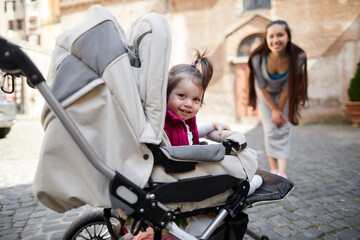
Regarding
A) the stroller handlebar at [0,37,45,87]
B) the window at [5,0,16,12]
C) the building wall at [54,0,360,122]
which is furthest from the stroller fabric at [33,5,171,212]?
the building wall at [54,0,360,122]

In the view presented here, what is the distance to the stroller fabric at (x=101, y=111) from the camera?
44.2 inches

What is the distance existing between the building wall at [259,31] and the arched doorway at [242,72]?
0.74ft

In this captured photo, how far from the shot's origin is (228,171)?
4.47 feet

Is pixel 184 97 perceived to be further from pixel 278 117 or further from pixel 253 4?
pixel 253 4

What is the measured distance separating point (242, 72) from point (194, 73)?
11.0 m

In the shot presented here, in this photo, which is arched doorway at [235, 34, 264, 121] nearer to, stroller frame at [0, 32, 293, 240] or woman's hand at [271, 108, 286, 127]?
woman's hand at [271, 108, 286, 127]

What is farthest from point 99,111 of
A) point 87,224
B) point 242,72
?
point 242,72

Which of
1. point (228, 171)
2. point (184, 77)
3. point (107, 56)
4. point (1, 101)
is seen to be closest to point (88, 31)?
point (107, 56)

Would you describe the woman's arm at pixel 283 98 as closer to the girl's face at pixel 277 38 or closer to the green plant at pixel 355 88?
the girl's face at pixel 277 38

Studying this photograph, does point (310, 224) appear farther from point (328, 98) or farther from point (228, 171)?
point (328, 98)

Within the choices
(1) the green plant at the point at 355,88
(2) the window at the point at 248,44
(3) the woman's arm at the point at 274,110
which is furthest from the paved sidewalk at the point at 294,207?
(2) the window at the point at 248,44

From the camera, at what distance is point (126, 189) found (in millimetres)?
1137

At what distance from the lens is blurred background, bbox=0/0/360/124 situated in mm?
10844

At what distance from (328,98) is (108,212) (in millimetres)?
11696
